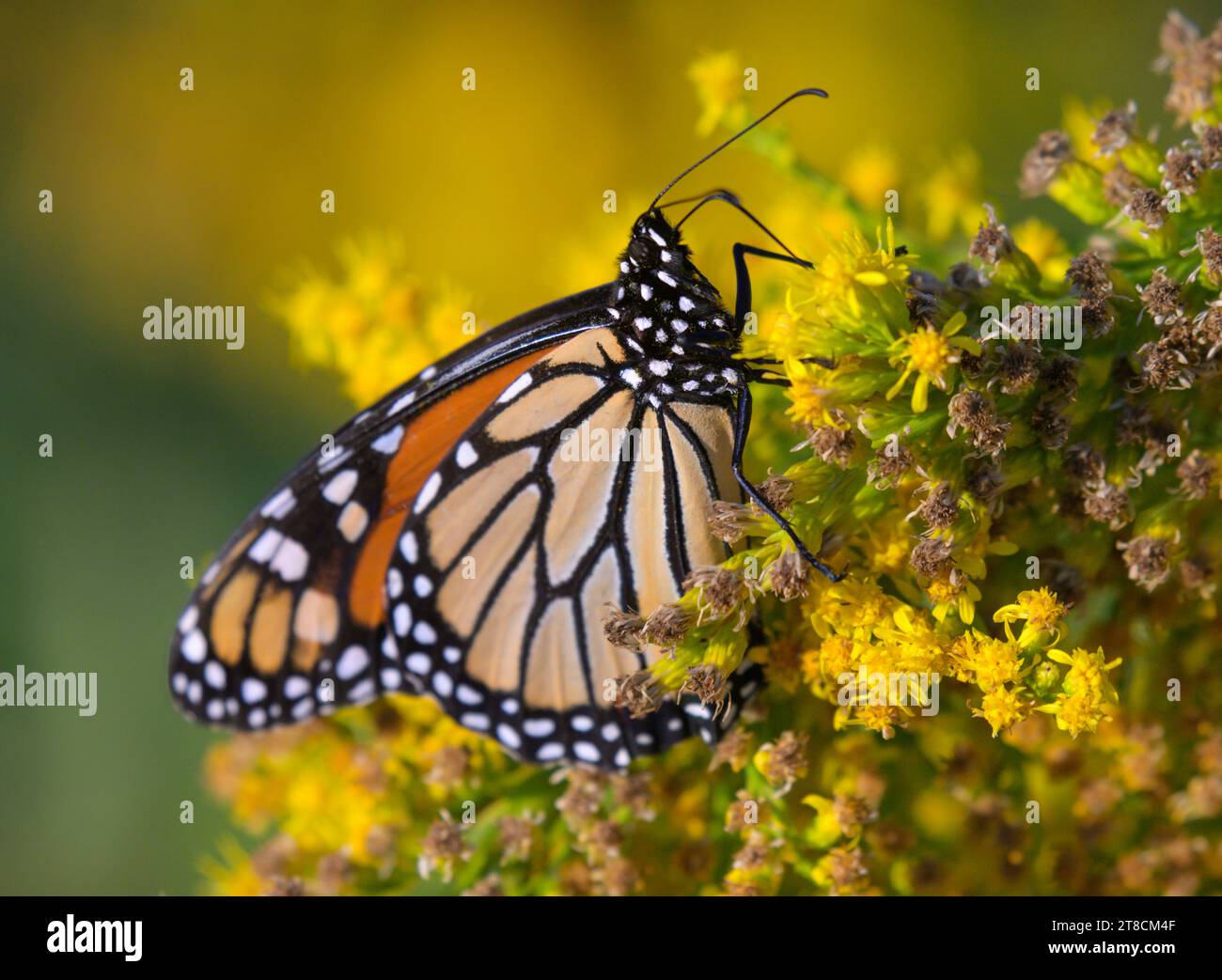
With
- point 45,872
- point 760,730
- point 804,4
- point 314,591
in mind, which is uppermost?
point 804,4

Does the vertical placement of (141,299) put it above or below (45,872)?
above

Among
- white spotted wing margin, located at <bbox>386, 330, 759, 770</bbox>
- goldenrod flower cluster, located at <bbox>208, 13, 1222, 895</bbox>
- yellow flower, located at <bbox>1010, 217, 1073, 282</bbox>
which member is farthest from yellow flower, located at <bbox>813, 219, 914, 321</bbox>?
yellow flower, located at <bbox>1010, 217, 1073, 282</bbox>

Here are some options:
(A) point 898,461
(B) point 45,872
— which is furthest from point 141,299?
(A) point 898,461

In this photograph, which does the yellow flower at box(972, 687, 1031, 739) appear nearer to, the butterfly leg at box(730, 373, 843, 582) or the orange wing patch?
the butterfly leg at box(730, 373, 843, 582)

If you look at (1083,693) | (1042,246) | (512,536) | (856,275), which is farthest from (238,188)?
(1083,693)

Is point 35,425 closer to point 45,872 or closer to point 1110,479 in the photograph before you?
point 45,872

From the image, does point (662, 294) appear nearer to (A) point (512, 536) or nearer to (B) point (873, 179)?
(A) point (512, 536)
